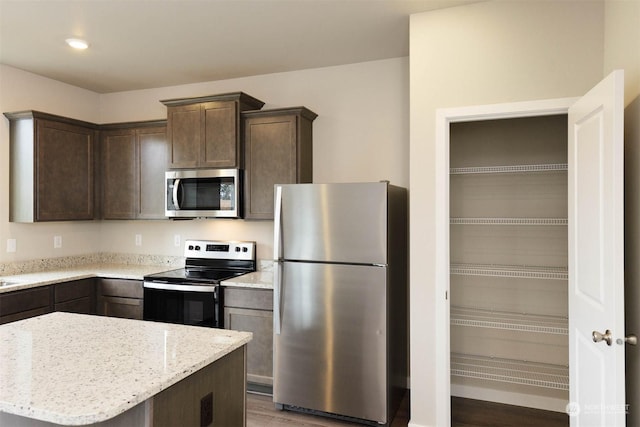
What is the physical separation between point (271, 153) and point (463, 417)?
2.42 metres

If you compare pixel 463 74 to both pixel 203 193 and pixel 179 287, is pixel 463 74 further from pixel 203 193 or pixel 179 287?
pixel 179 287

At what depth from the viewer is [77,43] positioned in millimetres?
3195

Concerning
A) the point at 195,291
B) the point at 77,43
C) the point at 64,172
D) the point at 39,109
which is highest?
the point at 77,43

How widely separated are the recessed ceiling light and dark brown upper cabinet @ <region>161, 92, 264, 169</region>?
29.2 inches

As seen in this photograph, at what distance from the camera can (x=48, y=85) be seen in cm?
404

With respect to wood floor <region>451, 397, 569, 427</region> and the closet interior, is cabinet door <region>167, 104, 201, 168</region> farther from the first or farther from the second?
wood floor <region>451, 397, 569, 427</region>

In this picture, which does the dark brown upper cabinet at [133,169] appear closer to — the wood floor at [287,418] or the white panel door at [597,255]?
the wood floor at [287,418]

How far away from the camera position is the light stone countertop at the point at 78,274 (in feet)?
10.8

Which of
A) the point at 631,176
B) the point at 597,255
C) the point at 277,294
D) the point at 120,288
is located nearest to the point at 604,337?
the point at 597,255

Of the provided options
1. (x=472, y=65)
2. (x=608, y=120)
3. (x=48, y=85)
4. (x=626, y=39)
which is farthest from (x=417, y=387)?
(x=48, y=85)

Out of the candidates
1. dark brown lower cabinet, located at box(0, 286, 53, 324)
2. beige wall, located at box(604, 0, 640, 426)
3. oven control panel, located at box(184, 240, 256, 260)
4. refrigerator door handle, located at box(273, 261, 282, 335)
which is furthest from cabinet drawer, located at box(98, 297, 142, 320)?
beige wall, located at box(604, 0, 640, 426)

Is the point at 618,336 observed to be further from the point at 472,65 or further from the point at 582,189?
the point at 472,65

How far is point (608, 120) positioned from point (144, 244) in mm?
3999

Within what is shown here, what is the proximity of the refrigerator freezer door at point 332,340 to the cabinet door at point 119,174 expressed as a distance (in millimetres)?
1968
